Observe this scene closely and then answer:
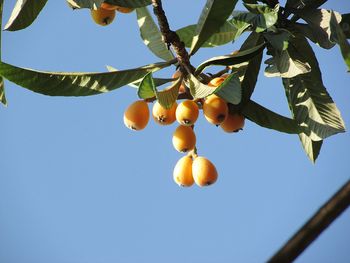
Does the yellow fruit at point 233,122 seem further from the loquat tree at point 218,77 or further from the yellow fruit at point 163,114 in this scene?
the yellow fruit at point 163,114

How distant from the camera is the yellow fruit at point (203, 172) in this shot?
7.64 feet

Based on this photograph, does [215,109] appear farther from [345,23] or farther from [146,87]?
[345,23]

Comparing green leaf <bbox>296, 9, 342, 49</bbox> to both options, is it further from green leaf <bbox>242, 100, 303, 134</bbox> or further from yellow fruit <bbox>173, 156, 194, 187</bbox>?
yellow fruit <bbox>173, 156, 194, 187</bbox>

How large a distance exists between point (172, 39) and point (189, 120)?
0.42m

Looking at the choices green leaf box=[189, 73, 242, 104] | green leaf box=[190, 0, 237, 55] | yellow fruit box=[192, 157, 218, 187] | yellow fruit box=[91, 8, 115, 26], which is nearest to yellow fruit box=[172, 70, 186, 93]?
green leaf box=[190, 0, 237, 55]

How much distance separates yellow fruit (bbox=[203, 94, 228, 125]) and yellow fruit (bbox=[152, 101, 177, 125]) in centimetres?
17

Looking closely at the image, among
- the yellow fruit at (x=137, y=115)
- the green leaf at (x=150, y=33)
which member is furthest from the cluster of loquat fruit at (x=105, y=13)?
the yellow fruit at (x=137, y=115)

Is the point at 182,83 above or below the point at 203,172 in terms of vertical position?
above

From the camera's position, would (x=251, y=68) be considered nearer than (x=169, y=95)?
No

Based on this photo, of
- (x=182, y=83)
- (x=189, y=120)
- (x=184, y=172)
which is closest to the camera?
(x=189, y=120)

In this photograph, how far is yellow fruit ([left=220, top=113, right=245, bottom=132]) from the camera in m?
2.28

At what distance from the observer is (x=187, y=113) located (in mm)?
2100

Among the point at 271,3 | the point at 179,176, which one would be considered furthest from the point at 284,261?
the point at 271,3

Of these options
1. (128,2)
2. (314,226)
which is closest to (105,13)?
(128,2)
